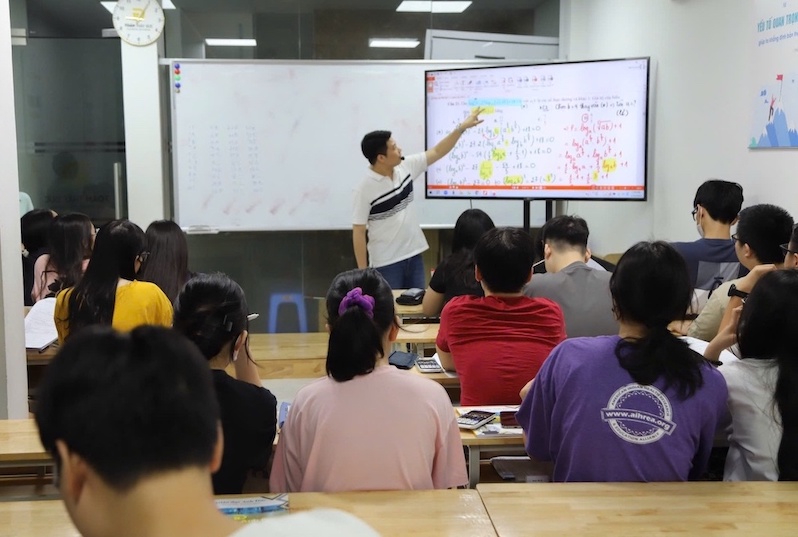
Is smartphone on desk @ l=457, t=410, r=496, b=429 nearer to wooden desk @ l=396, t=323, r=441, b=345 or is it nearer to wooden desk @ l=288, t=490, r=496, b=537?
wooden desk @ l=288, t=490, r=496, b=537

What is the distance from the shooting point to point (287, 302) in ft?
20.5

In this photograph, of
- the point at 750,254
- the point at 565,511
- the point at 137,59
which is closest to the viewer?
the point at 565,511

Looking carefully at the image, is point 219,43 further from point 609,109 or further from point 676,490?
point 676,490

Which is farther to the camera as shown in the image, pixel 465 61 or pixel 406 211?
pixel 465 61

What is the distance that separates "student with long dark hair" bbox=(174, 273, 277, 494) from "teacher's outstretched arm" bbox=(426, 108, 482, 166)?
3.20 metres

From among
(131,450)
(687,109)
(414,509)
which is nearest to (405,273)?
(687,109)

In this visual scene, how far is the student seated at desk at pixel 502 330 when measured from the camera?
267cm

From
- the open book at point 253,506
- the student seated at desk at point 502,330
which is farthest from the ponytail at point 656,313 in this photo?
the open book at point 253,506

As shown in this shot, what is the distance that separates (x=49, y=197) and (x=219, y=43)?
1669 millimetres

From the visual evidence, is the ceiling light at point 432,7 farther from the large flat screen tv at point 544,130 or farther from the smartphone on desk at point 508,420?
the smartphone on desk at point 508,420

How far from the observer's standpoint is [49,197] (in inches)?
232

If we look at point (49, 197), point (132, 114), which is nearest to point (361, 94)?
point (132, 114)

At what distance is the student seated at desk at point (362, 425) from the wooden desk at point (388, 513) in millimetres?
100

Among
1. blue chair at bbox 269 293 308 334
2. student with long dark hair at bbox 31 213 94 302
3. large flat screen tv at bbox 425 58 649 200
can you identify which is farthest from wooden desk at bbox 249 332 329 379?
student with long dark hair at bbox 31 213 94 302
